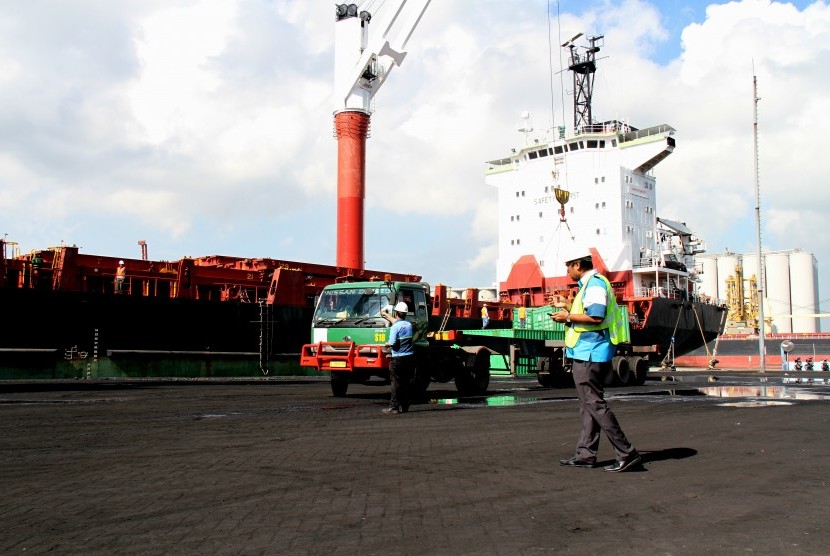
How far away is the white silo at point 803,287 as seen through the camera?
331 ft

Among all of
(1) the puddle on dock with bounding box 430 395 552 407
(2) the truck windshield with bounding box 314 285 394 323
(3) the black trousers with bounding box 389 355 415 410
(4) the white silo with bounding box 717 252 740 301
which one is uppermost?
(4) the white silo with bounding box 717 252 740 301

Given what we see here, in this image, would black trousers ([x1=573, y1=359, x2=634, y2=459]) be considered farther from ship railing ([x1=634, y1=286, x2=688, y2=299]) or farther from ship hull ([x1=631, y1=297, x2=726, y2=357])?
ship railing ([x1=634, y1=286, x2=688, y2=299])

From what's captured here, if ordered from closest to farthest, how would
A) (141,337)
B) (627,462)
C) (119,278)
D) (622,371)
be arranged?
1. (627,462)
2. (622,371)
3. (141,337)
4. (119,278)

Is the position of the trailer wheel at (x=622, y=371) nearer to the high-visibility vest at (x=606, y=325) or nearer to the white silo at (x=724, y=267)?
the high-visibility vest at (x=606, y=325)

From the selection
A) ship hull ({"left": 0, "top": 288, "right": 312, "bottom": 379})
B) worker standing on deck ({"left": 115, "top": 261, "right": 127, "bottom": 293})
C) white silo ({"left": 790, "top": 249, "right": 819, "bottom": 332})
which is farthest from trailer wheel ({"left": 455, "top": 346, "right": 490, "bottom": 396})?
white silo ({"left": 790, "top": 249, "right": 819, "bottom": 332})

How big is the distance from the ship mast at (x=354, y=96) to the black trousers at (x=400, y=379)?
2098 centimetres

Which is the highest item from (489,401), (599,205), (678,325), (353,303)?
(599,205)

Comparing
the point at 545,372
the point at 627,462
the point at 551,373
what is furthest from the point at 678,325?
the point at 627,462

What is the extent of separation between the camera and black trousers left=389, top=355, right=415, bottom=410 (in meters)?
11.4

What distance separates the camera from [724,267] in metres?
104

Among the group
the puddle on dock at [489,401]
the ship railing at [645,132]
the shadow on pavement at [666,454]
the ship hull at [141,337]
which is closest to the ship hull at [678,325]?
the ship railing at [645,132]

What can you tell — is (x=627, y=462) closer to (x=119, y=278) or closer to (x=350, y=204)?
(x=119, y=278)

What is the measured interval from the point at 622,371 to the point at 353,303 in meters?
9.87

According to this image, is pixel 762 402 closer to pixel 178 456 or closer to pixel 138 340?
pixel 178 456
